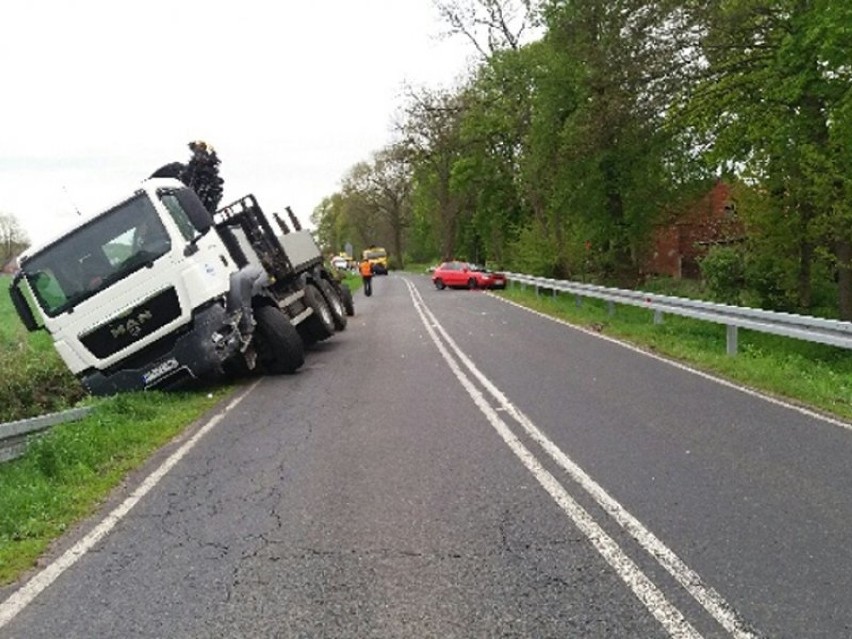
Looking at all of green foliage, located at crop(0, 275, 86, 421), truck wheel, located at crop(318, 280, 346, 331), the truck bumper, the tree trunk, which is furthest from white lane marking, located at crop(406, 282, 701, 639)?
the tree trunk

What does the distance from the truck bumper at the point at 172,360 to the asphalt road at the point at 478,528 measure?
169cm

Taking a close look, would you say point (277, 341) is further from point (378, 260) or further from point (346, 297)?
point (378, 260)

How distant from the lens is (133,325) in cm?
1050

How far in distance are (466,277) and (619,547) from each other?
115 ft

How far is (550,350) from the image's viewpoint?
1417 centimetres

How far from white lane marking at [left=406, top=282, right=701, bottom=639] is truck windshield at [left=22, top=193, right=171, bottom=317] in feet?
17.5

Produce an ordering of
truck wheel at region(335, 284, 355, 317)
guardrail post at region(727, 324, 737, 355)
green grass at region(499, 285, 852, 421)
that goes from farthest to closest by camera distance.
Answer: truck wheel at region(335, 284, 355, 317) → guardrail post at region(727, 324, 737, 355) → green grass at region(499, 285, 852, 421)

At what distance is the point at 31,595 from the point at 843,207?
62.4 feet

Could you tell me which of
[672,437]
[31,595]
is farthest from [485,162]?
[31,595]

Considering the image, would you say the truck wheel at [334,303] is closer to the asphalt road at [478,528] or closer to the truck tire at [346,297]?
the truck tire at [346,297]

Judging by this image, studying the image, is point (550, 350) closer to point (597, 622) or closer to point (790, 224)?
point (597, 622)

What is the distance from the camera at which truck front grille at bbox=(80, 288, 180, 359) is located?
410 inches

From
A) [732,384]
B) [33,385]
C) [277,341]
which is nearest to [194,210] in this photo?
[277,341]

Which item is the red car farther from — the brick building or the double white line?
the double white line
